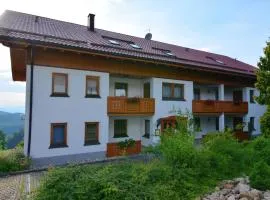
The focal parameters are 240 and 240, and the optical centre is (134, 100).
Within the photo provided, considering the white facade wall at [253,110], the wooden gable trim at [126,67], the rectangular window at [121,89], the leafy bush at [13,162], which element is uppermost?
the wooden gable trim at [126,67]

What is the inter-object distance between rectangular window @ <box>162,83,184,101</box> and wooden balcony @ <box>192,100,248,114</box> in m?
1.51

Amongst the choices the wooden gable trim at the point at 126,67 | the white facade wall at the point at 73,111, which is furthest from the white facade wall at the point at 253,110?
the white facade wall at the point at 73,111

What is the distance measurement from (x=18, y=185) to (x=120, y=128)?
9.64 meters

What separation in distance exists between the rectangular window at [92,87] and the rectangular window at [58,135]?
2.53 m

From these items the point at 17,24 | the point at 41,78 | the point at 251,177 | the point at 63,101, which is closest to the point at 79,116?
the point at 63,101

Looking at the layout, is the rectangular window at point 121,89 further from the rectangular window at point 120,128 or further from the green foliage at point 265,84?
the green foliage at point 265,84

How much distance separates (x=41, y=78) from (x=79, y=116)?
10.4 feet

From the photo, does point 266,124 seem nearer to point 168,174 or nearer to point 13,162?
point 168,174

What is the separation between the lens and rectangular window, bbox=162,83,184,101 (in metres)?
19.3

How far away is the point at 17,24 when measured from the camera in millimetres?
14883

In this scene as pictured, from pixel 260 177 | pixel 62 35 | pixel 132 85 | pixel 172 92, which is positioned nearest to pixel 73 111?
pixel 62 35

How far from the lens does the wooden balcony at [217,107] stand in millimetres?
20641

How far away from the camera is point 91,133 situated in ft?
51.3

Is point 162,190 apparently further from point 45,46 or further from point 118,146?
point 45,46
